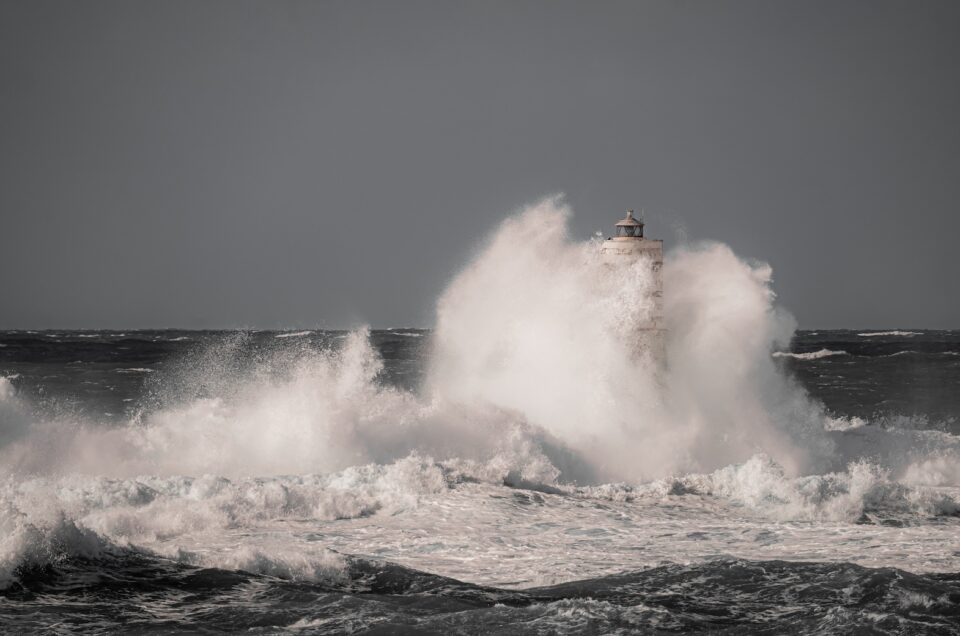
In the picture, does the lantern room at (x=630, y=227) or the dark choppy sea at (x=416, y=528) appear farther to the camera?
the lantern room at (x=630, y=227)

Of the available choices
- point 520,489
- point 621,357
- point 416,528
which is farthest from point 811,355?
point 416,528

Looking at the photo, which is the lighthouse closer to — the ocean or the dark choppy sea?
the ocean

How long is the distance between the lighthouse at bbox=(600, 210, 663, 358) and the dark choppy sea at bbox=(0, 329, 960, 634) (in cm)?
316

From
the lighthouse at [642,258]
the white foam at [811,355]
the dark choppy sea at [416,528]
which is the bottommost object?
the dark choppy sea at [416,528]

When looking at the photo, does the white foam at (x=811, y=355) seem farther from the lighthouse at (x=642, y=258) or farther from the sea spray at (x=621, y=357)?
the lighthouse at (x=642, y=258)

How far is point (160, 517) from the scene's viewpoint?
12109 mm

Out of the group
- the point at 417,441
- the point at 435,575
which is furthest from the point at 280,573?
the point at 417,441

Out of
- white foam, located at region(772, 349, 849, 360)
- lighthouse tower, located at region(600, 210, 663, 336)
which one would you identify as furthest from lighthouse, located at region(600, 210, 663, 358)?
white foam, located at region(772, 349, 849, 360)

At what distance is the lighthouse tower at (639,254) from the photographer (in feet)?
63.8

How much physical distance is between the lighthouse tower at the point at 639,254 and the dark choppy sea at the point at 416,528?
3.31 metres

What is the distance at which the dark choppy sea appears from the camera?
28.5 ft

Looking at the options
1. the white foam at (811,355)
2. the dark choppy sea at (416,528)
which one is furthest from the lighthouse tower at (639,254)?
the white foam at (811,355)

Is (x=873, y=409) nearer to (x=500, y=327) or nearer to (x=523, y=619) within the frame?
(x=500, y=327)

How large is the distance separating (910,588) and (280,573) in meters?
6.15
